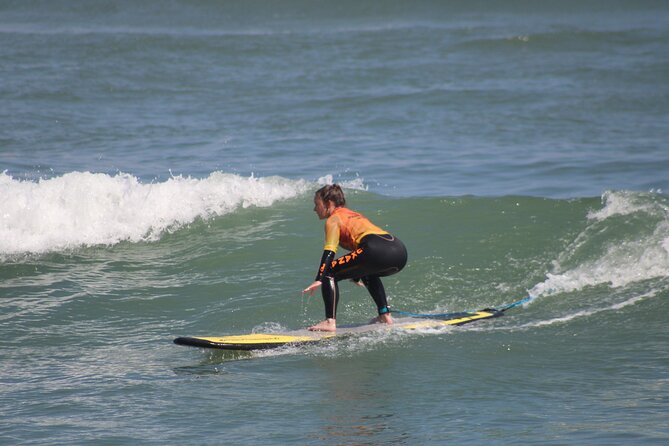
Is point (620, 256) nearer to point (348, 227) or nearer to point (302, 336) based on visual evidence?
point (348, 227)

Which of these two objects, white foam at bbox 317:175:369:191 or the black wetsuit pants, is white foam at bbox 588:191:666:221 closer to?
white foam at bbox 317:175:369:191

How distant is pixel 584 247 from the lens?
1105 cm

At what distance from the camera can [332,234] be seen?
312 inches

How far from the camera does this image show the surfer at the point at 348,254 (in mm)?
7965

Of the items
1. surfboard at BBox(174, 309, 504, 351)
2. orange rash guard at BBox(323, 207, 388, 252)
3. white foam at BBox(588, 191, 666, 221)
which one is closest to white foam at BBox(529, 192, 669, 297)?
white foam at BBox(588, 191, 666, 221)

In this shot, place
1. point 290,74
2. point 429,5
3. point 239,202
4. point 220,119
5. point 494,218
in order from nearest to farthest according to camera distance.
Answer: point 494,218, point 239,202, point 220,119, point 290,74, point 429,5

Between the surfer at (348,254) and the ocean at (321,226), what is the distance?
18.6 inches

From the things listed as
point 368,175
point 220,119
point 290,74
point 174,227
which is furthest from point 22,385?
point 290,74

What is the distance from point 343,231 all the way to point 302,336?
95cm

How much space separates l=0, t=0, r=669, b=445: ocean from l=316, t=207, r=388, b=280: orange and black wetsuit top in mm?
761

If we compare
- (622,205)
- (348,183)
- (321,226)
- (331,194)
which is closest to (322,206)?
(331,194)

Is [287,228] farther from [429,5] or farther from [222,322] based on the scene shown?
[429,5]

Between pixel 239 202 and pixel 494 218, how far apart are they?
11.4 ft

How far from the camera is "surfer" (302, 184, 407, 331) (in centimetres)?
796
